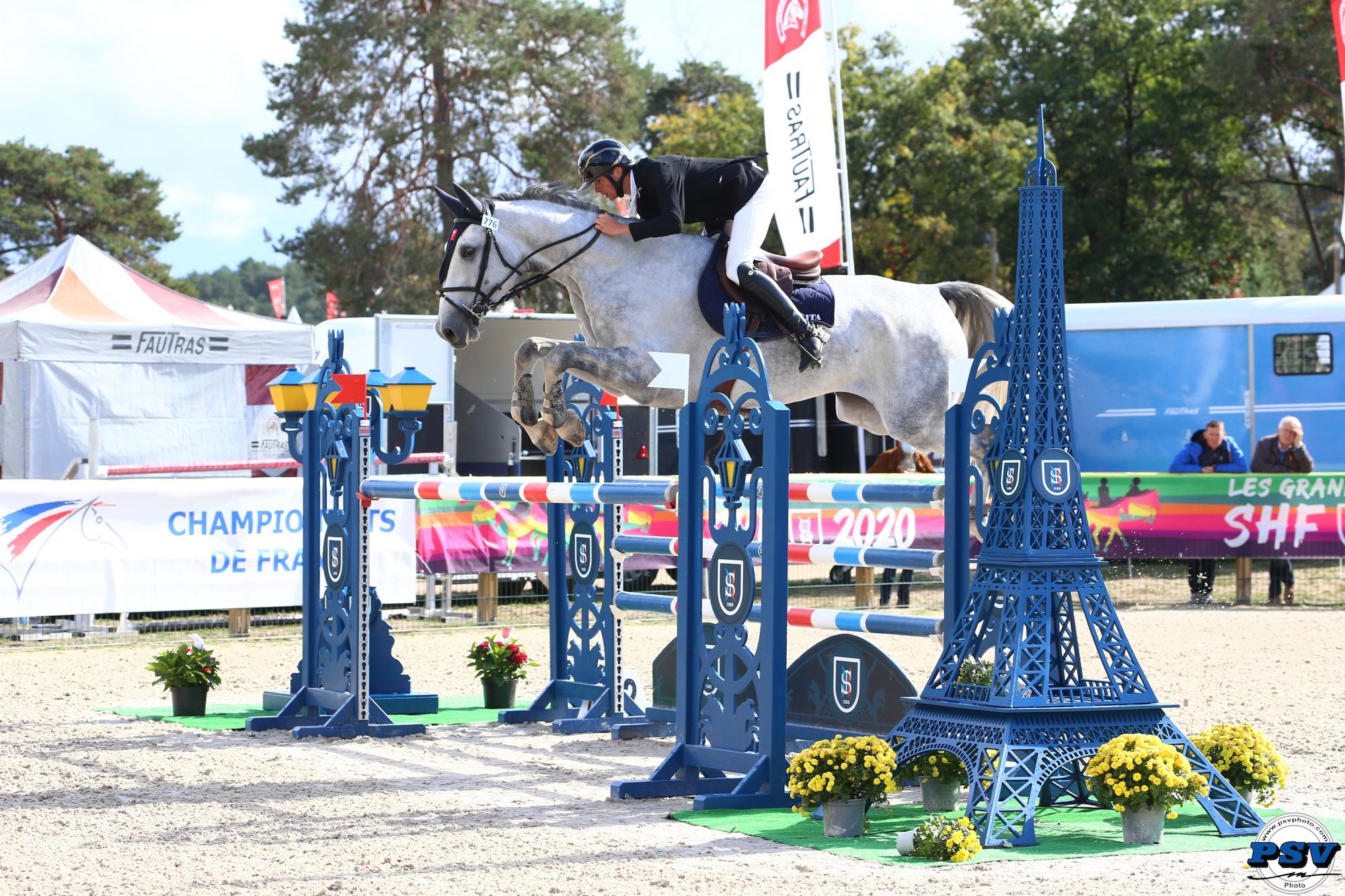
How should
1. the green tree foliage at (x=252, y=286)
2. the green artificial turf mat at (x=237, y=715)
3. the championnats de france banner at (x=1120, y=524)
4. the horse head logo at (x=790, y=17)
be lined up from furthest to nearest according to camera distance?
the green tree foliage at (x=252, y=286) → the horse head logo at (x=790, y=17) → the championnats de france banner at (x=1120, y=524) → the green artificial turf mat at (x=237, y=715)

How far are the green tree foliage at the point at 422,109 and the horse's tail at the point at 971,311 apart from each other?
928 inches

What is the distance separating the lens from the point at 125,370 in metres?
14.0

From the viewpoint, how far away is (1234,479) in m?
14.6

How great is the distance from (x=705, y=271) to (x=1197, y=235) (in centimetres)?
2777

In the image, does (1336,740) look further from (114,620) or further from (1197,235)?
(1197,235)

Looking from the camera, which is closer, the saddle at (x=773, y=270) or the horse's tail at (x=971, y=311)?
the saddle at (x=773, y=270)

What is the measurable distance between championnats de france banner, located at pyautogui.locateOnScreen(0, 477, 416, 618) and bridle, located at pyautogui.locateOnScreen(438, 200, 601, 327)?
5510mm

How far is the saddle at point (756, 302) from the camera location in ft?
21.7

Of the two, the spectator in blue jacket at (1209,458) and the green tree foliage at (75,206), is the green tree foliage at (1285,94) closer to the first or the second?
the spectator in blue jacket at (1209,458)

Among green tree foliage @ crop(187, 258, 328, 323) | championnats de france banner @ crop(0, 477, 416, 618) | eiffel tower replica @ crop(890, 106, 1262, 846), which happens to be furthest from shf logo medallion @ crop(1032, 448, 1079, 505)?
green tree foliage @ crop(187, 258, 328, 323)

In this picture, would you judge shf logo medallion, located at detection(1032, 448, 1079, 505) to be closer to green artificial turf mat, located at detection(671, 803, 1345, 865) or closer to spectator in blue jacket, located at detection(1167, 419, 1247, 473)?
green artificial turf mat, located at detection(671, 803, 1345, 865)

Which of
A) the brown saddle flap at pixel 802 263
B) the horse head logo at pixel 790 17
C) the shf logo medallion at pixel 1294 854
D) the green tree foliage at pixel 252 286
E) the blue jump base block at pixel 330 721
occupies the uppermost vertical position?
the green tree foliage at pixel 252 286

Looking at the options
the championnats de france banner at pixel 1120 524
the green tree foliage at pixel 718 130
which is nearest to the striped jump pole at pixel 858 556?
the championnats de france banner at pixel 1120 524

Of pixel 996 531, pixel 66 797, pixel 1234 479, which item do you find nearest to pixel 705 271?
pixel 996 531
